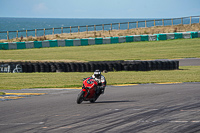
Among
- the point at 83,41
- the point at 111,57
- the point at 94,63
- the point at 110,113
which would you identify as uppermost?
the point at 83,41

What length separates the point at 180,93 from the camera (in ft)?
44.8

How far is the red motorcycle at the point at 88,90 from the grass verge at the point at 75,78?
5473 millimetres

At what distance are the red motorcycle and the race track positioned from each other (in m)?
0.36

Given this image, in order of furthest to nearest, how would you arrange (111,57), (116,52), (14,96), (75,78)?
(116,52), (111,57), (75,78), (14,96)

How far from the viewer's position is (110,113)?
971cm

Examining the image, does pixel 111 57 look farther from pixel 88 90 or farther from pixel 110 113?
pixel 110 113

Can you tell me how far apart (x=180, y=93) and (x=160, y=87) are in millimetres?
2480

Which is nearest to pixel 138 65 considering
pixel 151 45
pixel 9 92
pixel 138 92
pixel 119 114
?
pixel 138 92

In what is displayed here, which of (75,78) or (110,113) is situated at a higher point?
(75,78)

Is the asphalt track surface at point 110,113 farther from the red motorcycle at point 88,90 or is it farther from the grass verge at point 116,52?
the grass verge at point 116,52

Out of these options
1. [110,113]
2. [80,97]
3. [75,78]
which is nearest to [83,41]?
[75,78]

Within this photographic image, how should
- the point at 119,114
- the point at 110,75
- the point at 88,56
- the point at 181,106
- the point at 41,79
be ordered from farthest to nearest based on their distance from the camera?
1. the point at 88,56
2. the point at 110,75
3. the point at 41,79
4. the point at 181,106
5. the point at 119,114

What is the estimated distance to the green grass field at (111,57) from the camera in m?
18.6

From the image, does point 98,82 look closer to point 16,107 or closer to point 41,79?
point 16,107
